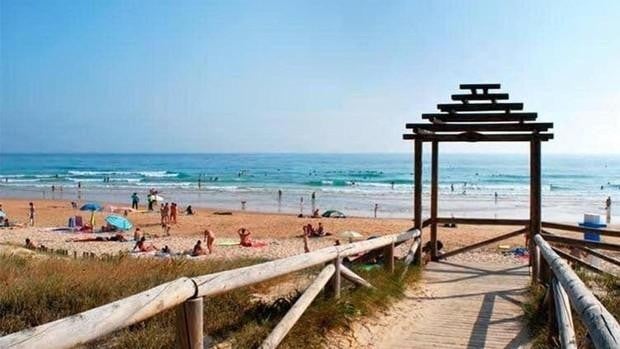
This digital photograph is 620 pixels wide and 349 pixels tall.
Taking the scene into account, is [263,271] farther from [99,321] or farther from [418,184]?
[418,184]

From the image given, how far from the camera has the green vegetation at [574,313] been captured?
5.10m

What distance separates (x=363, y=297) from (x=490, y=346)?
1415mm

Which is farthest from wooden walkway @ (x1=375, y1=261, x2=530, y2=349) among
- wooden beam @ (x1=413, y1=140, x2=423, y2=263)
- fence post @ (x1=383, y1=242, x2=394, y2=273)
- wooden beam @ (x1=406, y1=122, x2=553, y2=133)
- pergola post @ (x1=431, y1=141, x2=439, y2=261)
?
wooden beam @ (x1=406, y1=122, x2=553, y2=133)

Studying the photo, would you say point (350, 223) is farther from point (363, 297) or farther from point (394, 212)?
point (363, 297)

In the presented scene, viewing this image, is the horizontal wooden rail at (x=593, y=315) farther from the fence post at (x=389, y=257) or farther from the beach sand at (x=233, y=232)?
the beach sand at (x=233, y=232)

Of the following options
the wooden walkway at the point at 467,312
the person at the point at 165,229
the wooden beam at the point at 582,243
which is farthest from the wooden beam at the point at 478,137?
the person at the point at 165,229

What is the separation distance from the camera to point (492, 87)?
926 cm

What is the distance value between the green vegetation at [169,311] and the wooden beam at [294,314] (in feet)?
0.79

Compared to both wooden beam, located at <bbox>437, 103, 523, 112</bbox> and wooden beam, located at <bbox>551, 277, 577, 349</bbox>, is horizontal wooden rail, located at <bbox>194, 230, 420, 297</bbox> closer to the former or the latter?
wooden beam, located at <bbox>551, 277, 577, 349</bbox>

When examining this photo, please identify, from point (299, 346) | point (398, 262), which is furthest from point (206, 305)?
point (398, 262)

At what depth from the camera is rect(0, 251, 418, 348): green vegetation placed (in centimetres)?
479

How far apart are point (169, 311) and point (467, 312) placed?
3.40m

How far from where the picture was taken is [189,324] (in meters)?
3.44

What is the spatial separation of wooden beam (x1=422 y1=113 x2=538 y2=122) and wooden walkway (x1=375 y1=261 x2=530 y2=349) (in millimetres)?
2387
